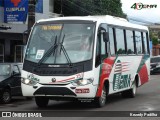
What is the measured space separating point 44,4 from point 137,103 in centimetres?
1755

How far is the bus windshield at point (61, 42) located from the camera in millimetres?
13930

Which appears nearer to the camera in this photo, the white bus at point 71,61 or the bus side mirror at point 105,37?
the white bus at point 71,61

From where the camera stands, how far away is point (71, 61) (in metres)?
13.8

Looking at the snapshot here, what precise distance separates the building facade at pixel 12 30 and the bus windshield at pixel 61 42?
11213 mm

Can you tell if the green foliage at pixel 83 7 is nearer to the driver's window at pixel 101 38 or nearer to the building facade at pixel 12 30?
the building facade at pixel 12 30

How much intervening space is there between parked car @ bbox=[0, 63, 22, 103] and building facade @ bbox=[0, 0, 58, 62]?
26.2ft

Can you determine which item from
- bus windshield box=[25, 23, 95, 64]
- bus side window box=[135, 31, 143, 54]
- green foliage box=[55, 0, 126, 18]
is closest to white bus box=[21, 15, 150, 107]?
bus windshield box=[25, 23, 95, 64]

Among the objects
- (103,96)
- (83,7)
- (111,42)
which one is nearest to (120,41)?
(111,42)

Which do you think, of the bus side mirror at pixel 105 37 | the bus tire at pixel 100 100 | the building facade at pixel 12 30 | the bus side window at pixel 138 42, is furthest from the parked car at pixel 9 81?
the building facade at pixel 12 30

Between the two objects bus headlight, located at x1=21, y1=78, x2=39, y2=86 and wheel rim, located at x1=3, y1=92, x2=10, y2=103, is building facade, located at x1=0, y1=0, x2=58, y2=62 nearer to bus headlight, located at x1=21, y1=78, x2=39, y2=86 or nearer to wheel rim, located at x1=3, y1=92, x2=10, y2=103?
wheel rim, located at x1=3, y1=92, x2=10, y2=103

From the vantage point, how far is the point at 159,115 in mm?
12734

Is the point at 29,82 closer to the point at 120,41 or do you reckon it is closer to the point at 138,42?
the point at 120,41

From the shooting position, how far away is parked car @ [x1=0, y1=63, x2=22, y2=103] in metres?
16.7

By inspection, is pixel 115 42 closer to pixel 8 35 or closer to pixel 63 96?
pixel 63 96
